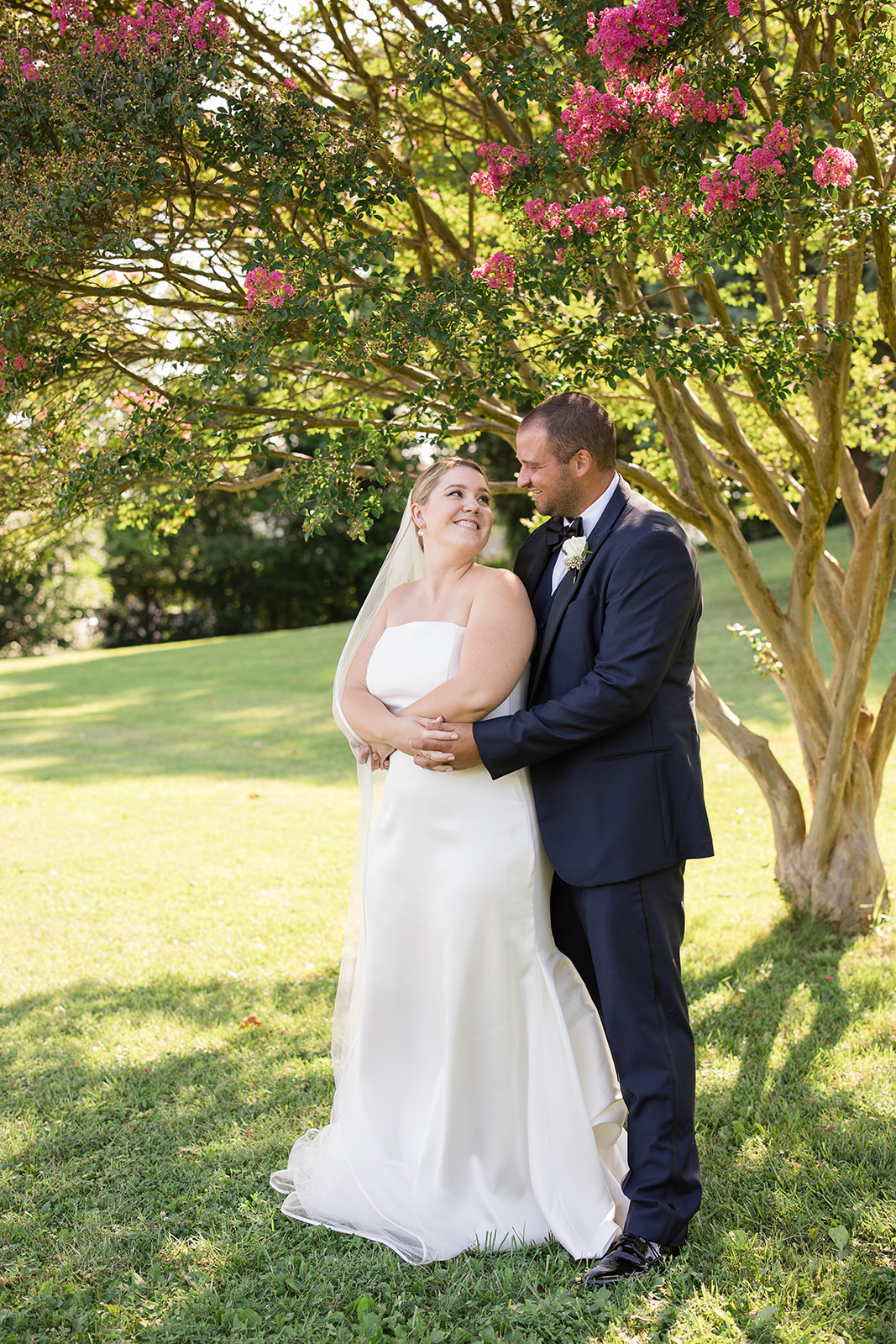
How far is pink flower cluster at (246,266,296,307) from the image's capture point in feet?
12.6

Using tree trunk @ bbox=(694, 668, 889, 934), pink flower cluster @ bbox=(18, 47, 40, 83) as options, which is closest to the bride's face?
pink flower cluster @ bbox=(18, 47, 40, 83)

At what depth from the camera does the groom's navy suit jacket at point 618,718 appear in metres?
3.10

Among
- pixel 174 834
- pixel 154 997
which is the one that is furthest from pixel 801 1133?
pixel 174 834

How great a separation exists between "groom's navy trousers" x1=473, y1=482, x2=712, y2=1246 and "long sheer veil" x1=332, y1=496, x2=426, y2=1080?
75cm

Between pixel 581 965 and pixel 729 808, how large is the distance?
19.7 ft

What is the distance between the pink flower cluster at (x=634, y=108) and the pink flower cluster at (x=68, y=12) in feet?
6.22

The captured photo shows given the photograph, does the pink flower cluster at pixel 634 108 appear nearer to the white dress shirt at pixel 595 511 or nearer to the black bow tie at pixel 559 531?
the white dress shirt at pixel 595 511

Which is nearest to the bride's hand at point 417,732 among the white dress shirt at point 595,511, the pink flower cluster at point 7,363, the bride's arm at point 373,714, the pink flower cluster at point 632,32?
the bride's arm at point 373,714

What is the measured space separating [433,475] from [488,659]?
2.43 feet

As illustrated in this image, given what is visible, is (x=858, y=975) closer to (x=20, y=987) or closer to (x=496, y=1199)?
(x=496, y=1199)

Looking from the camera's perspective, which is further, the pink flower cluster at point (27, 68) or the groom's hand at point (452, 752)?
the pink flower cluster at point (27, 68)

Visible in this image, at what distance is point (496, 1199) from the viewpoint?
3379 millimetres

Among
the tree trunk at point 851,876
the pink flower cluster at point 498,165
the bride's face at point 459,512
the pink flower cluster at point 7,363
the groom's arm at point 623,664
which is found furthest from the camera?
the tree trunk at point 851,876

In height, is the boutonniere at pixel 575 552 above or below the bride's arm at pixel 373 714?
above
